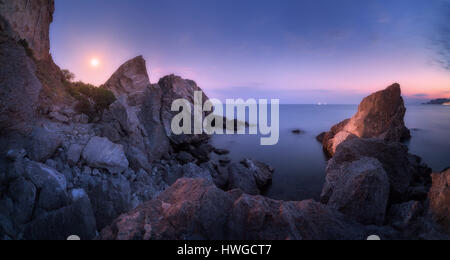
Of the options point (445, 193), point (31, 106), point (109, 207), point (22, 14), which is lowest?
point (109, 207)

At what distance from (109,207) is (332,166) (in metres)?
9.71

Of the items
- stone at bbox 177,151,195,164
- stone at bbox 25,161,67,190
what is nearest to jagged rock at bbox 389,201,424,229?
stone at bbox 25,161,67,190

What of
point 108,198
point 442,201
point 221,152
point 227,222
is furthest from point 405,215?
point 221,152

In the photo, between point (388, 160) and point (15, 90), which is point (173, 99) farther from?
point (388, 160)

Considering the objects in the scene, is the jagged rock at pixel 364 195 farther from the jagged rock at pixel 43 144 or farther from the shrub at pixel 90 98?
the shrub at pixel 90 98

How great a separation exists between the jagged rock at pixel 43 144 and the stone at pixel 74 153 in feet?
1.81

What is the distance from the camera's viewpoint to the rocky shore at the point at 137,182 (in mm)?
3736

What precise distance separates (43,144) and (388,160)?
14086 millimetres

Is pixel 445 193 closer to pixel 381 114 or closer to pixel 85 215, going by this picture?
pixel 85 215

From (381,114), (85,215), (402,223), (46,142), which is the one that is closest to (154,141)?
(46,142)

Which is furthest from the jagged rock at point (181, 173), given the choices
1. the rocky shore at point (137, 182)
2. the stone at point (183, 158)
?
the stone at point (183, 158)

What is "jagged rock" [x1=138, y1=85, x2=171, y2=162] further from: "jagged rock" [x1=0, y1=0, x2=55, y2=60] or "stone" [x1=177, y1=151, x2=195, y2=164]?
"jagged rock" [x1=0, y1=0, x2=55, y2=60]

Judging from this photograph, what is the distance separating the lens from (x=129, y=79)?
106 ft
